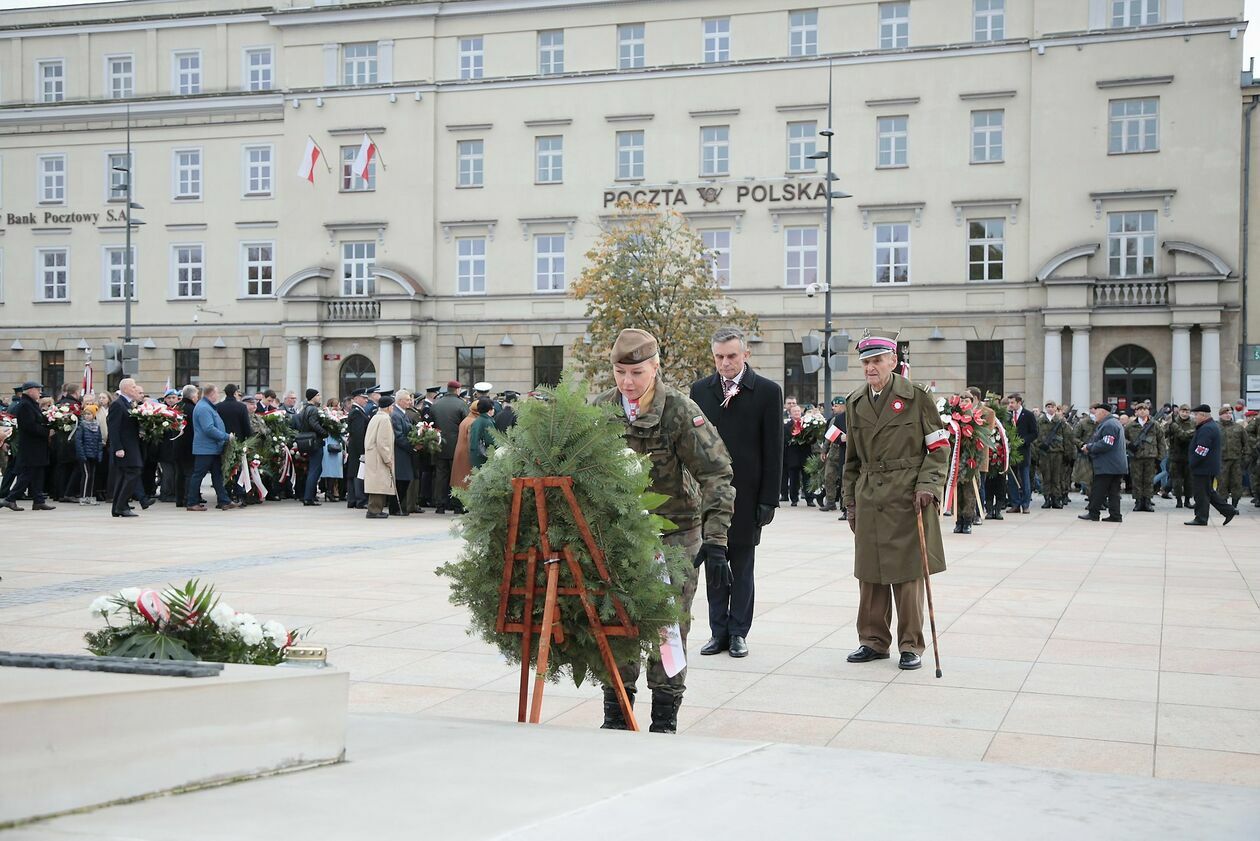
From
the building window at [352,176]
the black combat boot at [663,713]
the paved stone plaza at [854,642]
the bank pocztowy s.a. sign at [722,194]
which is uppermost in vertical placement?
the building window at [352,176]

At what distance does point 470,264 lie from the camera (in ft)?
151

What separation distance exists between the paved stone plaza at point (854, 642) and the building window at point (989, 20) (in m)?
29.0

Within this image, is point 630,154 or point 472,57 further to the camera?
point 472,57

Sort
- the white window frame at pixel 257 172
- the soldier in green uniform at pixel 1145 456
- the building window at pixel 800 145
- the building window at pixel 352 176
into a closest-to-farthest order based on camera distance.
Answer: the soldier in green uniform at pixel 1145 456, the building window at pixel 800 145, the building window at pixel 352 176, the white window frame at pixel 257 172

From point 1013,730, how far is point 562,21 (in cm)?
4208

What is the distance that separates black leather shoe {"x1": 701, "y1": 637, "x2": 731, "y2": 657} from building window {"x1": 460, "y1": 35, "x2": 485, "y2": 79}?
40.3m

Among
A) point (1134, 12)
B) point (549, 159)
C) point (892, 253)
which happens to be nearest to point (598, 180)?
point (549, 159)

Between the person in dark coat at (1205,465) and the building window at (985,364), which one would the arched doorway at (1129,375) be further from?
the person in dark coat at (1205,465)

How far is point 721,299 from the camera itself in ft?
142

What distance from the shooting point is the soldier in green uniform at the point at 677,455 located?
19.9 ft

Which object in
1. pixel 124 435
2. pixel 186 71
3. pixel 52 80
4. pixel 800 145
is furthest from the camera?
pixel 52 80

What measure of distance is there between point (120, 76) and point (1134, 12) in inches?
1435

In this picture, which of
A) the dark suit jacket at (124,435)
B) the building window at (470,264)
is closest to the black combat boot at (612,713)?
the dark suit jacket at (124,435)

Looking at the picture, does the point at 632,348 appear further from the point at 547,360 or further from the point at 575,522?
the point at 547,360
